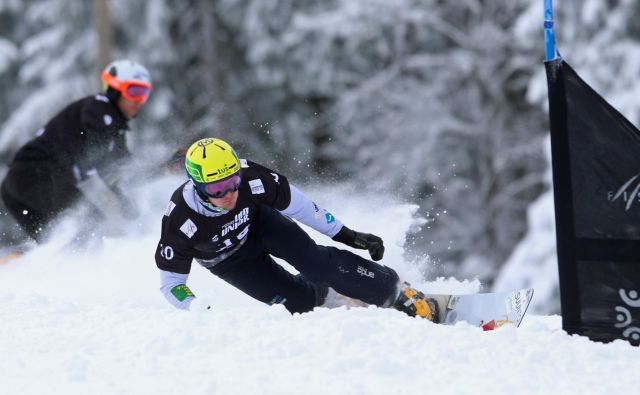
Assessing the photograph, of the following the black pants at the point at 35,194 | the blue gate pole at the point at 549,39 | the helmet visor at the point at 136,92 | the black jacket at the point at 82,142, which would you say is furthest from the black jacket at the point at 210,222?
the black pants at the point at 35,194

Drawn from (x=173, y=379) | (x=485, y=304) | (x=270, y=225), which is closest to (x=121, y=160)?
(x=270, y=225)

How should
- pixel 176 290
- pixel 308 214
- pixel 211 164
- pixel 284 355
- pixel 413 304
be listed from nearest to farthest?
1. pixel 284 355
2. pixel 211 164
3. pixel 176 290
4. pixel 308 214
5. pixel 413 304

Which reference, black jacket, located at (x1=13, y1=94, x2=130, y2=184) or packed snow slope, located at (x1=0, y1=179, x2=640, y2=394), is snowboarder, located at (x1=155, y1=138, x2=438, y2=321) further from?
black jacket, located at (x1=13, y1=94, x2=130, y2=184)

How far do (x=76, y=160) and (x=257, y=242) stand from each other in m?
2.83

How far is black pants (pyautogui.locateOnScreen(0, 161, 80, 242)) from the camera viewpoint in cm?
877

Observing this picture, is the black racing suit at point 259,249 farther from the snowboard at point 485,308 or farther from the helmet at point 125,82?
the helmet at point 125,82

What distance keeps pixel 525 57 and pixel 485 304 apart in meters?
13.8

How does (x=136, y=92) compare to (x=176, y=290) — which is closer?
(x=176, y=290)

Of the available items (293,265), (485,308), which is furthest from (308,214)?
(485,308)

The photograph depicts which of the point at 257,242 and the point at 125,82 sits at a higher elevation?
the point at 125,82

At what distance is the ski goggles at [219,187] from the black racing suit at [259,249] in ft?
0.54

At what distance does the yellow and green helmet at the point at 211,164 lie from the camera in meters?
5.79

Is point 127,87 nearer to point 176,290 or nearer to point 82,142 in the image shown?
point 82,142

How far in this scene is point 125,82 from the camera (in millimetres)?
8797
